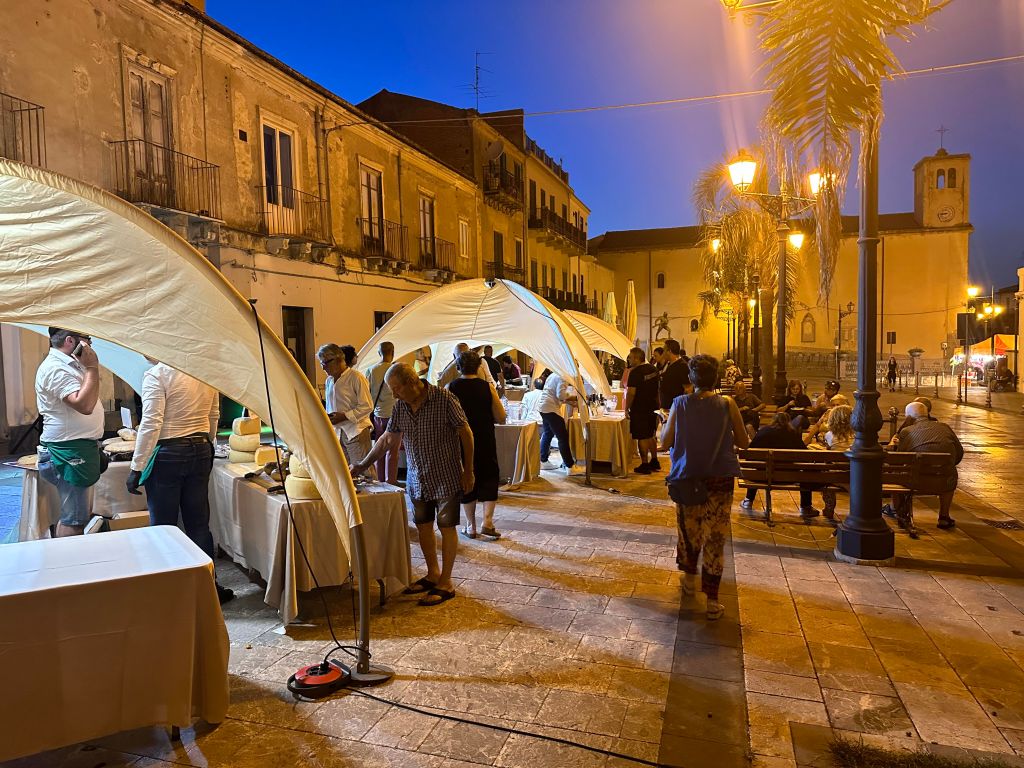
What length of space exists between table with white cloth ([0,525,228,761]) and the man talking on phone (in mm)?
1448

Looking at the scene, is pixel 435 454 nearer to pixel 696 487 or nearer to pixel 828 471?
pixel 696 487

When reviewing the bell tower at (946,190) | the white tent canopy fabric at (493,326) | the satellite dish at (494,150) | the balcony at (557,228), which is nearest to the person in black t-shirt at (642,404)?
the white tent canopy fabric at (493,326)

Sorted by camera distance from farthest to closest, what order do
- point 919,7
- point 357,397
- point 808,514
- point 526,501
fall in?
point 526,501
point 808,514
point 357,397
point 919,7

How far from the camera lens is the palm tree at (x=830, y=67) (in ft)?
12.0

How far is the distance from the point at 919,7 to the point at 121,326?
15.9 feet

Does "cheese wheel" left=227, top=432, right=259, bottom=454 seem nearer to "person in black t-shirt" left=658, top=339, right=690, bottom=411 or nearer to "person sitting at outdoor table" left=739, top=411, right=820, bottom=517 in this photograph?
"person sitting at outdoor table" left=739, top=411, right=820, bottom=517

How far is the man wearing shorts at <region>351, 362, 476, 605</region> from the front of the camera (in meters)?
4.69

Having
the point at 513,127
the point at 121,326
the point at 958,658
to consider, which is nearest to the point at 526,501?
the point at 958,658

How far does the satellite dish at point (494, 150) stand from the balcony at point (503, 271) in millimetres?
4589

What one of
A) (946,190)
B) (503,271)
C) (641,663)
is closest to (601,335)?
(641,663)

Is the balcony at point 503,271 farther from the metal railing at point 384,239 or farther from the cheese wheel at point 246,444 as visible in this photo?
the cheese wheel at point 246,444

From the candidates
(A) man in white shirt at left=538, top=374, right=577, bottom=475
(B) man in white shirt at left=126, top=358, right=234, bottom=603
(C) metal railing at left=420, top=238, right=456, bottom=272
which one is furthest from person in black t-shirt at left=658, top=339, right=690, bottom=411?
(C) metal railing at left=420, top=238, right=456, bottom=272

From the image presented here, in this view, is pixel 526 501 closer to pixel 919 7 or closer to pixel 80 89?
pixel 919 7

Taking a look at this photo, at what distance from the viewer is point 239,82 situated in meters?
14.8
